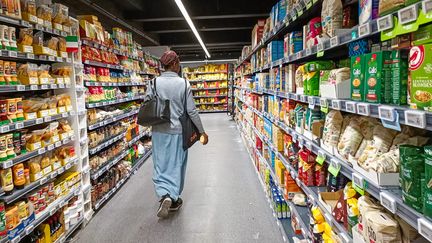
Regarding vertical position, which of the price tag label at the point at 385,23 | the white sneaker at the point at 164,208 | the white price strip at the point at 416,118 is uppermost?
the price tag label at the point at 385,23

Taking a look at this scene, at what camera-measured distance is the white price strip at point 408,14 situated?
3.48ft

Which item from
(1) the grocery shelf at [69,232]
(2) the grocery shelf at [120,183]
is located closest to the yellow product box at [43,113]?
(1) the grocery shelf at [69,232]

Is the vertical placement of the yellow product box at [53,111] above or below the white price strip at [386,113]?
below

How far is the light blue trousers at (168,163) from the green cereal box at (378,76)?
8.86 feet

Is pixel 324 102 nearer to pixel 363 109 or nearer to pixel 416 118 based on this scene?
pixel 363 109

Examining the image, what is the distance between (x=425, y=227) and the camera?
3.35 feet

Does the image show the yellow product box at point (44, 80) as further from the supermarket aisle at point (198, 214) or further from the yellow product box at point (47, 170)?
the supermarket aisle at point (198, 214)

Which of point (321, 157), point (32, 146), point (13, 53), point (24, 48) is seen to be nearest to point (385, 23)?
point (321, 157)

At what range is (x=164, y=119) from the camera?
3.78 meters

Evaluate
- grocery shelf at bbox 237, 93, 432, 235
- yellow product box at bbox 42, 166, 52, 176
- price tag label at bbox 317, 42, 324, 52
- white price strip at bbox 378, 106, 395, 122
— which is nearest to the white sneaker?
yellow product box at bbox 42, 166, 52, 176

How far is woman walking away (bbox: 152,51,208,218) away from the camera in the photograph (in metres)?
Result: 3.85

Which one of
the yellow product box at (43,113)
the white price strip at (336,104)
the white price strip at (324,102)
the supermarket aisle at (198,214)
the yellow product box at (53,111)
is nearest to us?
the white price strip at (336,104)

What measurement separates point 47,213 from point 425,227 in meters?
3.00

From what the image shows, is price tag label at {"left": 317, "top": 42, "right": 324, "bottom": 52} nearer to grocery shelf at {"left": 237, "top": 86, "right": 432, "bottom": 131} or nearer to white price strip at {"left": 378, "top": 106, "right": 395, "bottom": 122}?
grocery shelf at {"left": 237, "top": 86, "right": 432, "bottom": 131}
